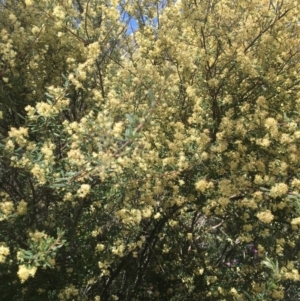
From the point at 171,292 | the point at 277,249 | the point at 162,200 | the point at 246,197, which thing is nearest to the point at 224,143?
the point at 246,197

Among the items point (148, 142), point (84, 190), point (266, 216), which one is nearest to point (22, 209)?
point (84, 190)

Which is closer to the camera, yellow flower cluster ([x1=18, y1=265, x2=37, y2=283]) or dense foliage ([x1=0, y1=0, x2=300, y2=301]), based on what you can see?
yellow flower cluster ([x1=18, y1=265, x2=37, y2=283])

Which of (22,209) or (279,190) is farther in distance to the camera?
(279,190)

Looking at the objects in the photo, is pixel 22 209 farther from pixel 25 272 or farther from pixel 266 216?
pixel 266 216

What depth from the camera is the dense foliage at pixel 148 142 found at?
2965mm

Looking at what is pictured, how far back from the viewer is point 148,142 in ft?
11.6

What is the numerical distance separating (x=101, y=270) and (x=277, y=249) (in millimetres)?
1488

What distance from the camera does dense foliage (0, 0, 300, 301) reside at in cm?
296

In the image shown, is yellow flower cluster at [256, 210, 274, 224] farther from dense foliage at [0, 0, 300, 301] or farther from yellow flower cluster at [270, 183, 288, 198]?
yellow flower cluster at [270, 183, 288, 198]

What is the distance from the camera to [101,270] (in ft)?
11.3

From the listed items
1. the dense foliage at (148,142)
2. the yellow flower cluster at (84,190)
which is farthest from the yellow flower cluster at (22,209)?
the yellow flower cluster at (84,190)

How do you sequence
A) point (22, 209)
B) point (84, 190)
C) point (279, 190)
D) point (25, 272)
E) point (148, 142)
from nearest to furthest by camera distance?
point (25, 272)
point (84, 190)
point (22, 209)
point (279, 190)
point (148, 142)

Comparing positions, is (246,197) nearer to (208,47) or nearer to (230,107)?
(230,107)

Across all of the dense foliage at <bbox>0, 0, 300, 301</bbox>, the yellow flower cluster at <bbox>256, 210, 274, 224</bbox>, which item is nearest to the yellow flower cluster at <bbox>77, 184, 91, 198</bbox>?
the dense foliage at <bbox>0, 0, 300, 301</bbox>
